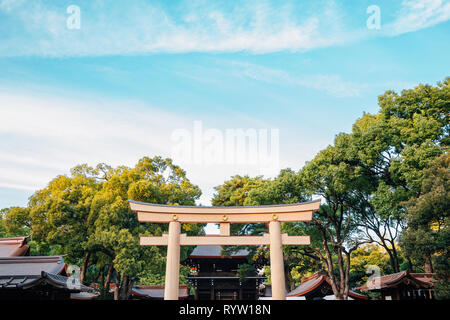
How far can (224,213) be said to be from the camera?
11.1 metres

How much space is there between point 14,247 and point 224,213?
13.2 meters

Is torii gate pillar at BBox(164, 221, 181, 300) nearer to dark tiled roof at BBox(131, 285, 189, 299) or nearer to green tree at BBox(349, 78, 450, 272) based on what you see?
green tree at BBox(349, 78, 450, 272)

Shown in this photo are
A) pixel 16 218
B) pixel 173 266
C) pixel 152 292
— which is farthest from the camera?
pixel 152 292

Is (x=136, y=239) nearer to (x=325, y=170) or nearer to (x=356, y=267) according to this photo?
(x=325, y=170)

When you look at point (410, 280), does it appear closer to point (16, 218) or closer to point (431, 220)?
point (431, 220)

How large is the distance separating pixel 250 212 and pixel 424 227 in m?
6.23

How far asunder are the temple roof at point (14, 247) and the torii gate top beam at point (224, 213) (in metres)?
10.3

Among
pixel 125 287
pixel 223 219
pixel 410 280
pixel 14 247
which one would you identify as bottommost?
pixel 125 287

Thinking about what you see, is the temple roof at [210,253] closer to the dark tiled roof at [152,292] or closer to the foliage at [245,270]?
the foliage at [245,270]

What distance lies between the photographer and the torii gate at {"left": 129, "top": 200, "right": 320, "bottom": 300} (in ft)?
34.5

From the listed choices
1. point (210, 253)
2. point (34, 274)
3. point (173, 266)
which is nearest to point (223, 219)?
point (173, 266)

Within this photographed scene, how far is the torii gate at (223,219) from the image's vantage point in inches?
414

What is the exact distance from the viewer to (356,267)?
21.9 metres

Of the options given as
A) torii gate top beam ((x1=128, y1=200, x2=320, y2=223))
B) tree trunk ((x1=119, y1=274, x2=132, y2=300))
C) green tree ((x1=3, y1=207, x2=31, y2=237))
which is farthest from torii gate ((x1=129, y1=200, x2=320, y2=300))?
green tree ((x1=3, y1=207, x2=31, y2=237))
